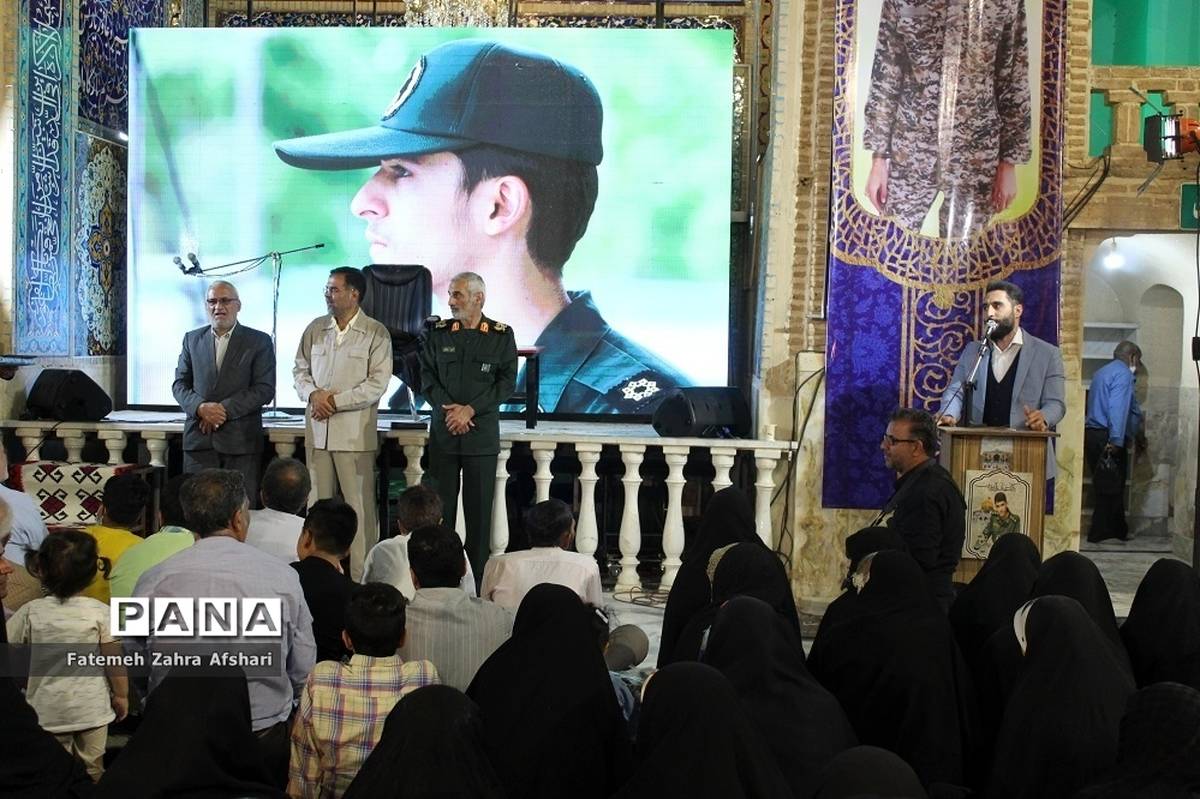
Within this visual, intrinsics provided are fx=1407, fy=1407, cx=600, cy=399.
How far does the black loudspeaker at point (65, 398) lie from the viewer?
7.32m

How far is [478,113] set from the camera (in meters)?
9.20

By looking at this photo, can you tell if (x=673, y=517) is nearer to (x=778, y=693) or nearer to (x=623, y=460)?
(x=623, y=460)

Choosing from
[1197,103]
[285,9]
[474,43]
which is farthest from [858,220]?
[285,9]

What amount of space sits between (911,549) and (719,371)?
4495mm

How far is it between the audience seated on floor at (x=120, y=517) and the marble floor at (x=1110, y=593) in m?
1.60

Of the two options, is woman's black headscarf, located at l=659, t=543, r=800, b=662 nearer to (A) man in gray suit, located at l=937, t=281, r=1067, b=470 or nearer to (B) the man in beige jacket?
(A) man in gray suit, located at l=937, t=281, r=1067, b=470

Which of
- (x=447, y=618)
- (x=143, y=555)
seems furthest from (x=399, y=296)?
(x=447, y=618)

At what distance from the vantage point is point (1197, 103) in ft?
24.8

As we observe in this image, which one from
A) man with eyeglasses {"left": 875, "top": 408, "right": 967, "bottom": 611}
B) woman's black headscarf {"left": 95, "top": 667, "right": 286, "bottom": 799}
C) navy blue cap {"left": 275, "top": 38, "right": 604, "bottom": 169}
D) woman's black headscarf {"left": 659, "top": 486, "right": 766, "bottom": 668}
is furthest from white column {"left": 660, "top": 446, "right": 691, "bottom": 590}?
woman's black headscarf {"left": 95, "top": 667, "right": 286, "bottom": 799}

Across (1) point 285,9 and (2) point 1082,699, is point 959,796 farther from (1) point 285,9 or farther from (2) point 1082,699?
(1) point 285,9

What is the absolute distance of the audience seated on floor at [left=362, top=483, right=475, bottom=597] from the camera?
441 cm

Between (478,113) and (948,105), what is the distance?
3.57 m

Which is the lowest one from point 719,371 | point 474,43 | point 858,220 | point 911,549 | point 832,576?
point 832,576

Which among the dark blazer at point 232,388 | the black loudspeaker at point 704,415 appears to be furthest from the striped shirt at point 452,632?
the black loudspeaker at point 704,415
